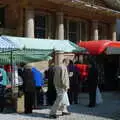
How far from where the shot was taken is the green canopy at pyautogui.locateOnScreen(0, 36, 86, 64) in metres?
16.4

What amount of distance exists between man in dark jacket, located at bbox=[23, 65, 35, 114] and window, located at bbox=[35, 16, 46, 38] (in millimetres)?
9570

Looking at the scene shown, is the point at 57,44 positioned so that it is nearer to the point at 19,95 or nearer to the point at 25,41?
the point at 25,41

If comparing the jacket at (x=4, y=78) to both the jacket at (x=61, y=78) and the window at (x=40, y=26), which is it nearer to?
the jacket at (x=61, y=78)

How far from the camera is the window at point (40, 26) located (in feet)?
78.7

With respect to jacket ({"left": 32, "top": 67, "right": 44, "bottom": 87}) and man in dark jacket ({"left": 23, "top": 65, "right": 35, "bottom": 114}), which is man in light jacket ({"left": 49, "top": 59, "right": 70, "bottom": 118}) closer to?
man in dark jacket ({"left": 23, "top": 65, "right": 35, "bottom": 114})

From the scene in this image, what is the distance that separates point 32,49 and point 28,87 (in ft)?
9.70

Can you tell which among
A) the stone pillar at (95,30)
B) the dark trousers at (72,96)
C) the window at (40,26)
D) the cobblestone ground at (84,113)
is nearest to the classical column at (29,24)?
the window at (40,26)

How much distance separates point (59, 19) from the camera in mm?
24297

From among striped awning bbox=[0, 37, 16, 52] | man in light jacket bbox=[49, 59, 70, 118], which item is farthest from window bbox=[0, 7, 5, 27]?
man in light jacket bbox=[49, 59, 70, 118]

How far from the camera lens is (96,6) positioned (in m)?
26.7

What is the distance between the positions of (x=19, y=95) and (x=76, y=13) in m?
11.9

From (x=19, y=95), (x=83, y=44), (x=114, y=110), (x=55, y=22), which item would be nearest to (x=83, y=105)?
(x=114, y=110)

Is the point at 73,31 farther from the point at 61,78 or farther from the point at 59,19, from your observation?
the point at 61,78

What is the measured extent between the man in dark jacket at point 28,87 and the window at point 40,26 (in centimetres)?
957
